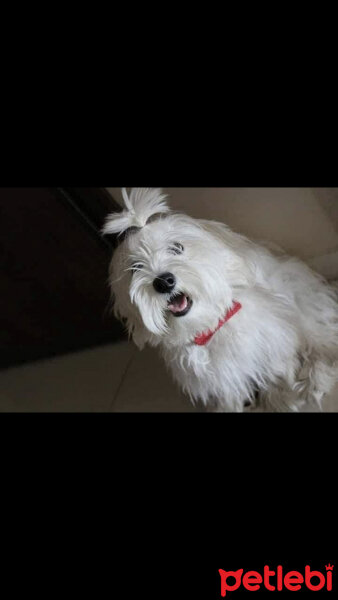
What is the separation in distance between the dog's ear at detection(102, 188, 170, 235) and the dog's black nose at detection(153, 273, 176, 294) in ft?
0.53

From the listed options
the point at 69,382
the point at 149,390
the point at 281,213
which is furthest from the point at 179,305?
the point at 69,382

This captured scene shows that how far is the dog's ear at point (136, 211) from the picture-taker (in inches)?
48.0

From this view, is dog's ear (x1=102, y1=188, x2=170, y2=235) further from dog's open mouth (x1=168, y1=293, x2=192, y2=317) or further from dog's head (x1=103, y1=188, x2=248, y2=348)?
dog's open mouth (x1=168, y1=293, x2=192, y2=317)

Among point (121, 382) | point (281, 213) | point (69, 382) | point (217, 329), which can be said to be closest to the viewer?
point (217, 329)

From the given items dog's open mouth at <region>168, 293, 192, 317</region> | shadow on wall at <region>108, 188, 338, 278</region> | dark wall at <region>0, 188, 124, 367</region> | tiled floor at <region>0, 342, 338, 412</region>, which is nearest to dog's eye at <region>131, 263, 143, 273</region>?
dog's open mouth at <region>168, 293, 192, 317</region>

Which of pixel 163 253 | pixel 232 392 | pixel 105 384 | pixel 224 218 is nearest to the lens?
pixel 163 253

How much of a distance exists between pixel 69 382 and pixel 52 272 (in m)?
0.55

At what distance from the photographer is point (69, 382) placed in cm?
222

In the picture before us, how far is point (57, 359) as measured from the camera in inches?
92.7

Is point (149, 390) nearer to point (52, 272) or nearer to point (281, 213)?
point (52, 272)

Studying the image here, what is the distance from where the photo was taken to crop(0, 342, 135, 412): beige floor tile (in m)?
2.10
